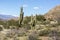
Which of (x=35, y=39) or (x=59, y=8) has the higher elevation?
(x=59, y=8)

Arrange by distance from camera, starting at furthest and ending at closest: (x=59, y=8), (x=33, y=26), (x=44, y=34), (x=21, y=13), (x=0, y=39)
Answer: (x=59, y=8) → (x=21, y=13) → (x=33, y=26) → (x=44, y=34) → (x=0, y=39)

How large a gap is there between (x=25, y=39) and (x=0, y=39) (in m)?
2.83

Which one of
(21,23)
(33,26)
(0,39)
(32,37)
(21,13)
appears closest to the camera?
(0,39)

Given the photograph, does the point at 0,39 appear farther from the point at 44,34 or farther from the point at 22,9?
the point at 22,9

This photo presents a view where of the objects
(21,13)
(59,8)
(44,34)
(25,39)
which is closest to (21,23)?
(21,13)

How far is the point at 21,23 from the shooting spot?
109ft

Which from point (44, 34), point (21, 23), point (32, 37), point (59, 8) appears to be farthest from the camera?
point (59, 8)

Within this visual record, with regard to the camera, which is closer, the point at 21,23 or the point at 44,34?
the point at 44,34

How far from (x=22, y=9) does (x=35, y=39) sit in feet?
40.1

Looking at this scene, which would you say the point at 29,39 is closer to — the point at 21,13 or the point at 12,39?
the point at 12,39

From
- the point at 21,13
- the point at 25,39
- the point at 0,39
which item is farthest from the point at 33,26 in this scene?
the point at 0,39

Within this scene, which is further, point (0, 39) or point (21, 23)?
point (21, 23)

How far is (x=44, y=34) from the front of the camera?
80.0 feet

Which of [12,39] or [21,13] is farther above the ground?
[21,13]
